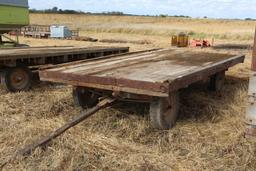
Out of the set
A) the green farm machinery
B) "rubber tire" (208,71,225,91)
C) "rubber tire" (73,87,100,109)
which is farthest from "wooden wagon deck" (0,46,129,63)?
the green farm machinery

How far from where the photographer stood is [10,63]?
320 inches

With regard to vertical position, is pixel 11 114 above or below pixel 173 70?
below

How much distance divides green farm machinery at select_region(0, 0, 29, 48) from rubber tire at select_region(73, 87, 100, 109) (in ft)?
25.6

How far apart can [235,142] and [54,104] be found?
3.26 metres

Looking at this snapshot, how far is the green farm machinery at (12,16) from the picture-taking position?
553 inches

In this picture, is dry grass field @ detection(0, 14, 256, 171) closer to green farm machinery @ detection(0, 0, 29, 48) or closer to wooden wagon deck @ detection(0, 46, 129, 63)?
wooden wagon deck @ detection(0, 46, 129, 63)

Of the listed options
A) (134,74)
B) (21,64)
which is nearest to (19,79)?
(21,64)

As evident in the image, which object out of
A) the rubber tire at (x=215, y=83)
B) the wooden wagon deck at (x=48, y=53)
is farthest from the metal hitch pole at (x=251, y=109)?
the wooden wagon deck at (x=48, y=53)

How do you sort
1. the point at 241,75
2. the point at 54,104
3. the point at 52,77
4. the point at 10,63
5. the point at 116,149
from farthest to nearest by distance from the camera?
the point at 241,75, the point at 10,63, the point at 54,104, the point at 52,77, the point at 116,149

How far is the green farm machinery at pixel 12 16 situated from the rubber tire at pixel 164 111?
30.4 ft

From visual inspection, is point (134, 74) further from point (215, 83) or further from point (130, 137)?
point (215, 83)

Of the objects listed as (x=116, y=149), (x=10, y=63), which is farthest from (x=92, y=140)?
(x=10, y=63)

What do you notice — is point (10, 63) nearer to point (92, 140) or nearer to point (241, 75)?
point (92, 140)

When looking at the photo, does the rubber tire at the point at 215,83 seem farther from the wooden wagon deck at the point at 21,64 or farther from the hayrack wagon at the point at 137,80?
the wooden wagon deck at the point at 21,64
